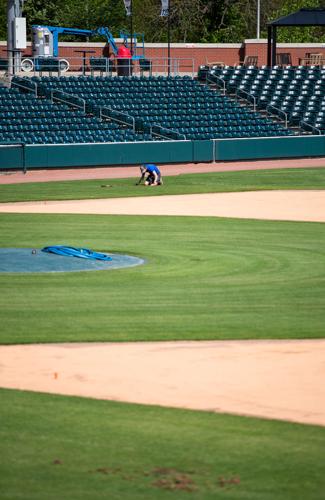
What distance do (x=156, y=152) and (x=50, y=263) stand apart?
2654cm

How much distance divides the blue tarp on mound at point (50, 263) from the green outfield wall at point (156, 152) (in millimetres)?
21088

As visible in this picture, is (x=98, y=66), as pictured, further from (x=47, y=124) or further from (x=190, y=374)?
(x=190, y=374)

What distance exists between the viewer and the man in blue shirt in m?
36.8

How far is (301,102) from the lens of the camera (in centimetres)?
5741

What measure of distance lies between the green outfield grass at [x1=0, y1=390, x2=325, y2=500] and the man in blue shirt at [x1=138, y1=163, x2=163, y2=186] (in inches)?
1026

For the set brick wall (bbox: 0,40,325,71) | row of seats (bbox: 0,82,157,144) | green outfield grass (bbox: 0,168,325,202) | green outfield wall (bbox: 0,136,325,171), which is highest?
brick wall (bbox: 0,40,325,71)

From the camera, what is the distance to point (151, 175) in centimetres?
3700

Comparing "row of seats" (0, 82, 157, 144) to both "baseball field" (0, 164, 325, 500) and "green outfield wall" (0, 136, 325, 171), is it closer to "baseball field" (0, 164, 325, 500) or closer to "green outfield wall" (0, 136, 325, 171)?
"green outfield wall" (0, 136, 325, 171)

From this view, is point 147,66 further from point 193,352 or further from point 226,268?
point 193,352

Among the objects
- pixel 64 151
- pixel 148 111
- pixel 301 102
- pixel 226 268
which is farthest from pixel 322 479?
pixel 301 102

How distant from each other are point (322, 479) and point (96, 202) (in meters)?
24.6

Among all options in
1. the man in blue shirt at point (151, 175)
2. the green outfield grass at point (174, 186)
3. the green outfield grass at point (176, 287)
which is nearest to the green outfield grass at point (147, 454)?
the green outfield grass at point (176, 287)

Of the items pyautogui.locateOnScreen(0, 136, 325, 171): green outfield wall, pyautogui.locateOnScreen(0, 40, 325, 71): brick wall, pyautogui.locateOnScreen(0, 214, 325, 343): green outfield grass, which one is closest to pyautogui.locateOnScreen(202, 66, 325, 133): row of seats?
pyautogui.locateOnScreen(0, 136, 325, 171): green outfield wall

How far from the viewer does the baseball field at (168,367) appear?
8.76m
